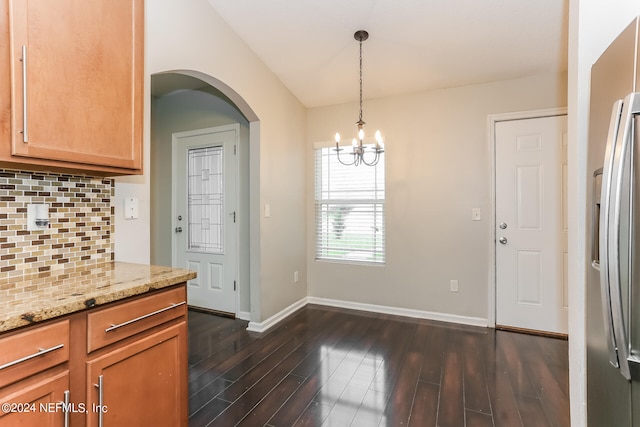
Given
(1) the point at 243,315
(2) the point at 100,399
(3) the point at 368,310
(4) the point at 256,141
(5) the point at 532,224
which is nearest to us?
(2) the point at 100,399

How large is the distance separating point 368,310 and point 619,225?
2.91 metres

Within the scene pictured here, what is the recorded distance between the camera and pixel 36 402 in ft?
3.00

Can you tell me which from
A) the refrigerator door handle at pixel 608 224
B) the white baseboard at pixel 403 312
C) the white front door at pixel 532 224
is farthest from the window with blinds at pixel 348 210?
the refrigerator door handle at pixel 608 224

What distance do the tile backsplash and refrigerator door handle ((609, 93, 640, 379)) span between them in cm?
216

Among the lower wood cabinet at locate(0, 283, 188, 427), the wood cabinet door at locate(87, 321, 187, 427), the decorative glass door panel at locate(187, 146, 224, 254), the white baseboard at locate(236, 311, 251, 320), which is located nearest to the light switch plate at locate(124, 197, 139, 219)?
the lower wood cabinet at locate(0, 283, 188, 427)

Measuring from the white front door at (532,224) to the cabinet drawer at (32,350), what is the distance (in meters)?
3.37

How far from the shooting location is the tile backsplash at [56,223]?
1.32 m

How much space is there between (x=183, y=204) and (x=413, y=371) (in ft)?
10.0

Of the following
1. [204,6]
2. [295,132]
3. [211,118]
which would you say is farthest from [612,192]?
[211,118]

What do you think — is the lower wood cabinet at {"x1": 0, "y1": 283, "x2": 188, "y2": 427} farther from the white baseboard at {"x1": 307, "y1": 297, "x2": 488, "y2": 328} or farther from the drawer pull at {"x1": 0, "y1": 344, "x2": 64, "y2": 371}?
the white baseboard at {"x1": 307, "y1": 297, "x2": 488, "y2": 328}

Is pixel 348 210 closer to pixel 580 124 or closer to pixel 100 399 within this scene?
pixel 580 124

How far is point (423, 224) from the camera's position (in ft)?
11.1

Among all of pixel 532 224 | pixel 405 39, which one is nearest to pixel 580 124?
pixel 405 39

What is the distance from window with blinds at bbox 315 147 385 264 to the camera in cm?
362
